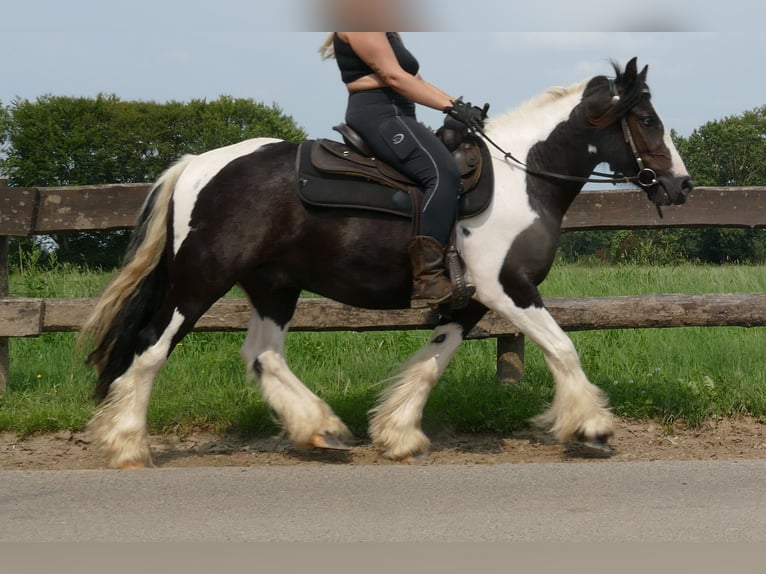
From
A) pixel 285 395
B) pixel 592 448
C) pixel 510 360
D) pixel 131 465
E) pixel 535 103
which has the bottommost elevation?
pixel 131 465

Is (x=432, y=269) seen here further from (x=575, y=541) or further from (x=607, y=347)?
(x=607, y=347)

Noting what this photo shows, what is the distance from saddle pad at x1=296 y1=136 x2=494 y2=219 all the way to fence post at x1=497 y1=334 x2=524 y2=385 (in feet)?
5.36

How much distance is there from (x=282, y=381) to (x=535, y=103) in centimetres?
230

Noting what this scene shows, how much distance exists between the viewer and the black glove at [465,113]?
5.38m

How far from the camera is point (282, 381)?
576cm

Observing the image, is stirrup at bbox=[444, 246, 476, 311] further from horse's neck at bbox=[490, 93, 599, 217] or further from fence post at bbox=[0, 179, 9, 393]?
fence post at bbox=[0, 179, 9, 393]

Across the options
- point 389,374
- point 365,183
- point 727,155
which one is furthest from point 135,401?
point 727,155

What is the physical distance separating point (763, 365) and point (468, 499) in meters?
3.63

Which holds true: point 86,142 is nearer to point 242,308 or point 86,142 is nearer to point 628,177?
point 242,308

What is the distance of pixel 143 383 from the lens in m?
5.36

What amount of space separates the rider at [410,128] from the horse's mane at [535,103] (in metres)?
0.40

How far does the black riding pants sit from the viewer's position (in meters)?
5.20

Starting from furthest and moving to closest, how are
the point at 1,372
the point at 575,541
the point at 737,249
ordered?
the point at 737,249 → the point at 1,372 → the point at 575,541

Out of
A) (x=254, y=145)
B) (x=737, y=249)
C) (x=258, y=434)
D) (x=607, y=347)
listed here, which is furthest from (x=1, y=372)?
Answer: (x=737, y=249)
